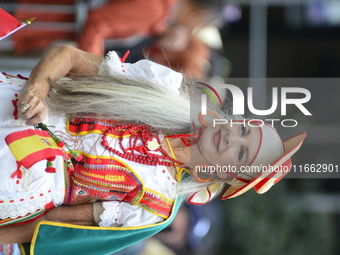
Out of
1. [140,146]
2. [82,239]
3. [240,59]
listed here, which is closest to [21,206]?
[82,239]

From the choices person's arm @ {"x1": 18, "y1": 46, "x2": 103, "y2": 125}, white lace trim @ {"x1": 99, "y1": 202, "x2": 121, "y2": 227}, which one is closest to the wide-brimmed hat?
white lace trim @ {"x1": 99, "y1": 202, "x2": 121, "y2": 227}

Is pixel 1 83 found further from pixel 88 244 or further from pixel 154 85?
pixel 88 244

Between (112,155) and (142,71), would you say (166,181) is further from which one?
(142,71)

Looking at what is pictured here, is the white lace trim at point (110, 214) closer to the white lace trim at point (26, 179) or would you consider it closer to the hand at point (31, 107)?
the white lace trim at point (26, 179)

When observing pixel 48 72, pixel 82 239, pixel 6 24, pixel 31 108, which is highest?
pixel 6 24

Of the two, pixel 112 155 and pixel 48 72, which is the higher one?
pixel 48 72

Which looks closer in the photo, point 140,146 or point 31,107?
point 31,107

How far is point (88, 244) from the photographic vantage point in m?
1.26

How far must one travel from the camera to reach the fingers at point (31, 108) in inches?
40.8

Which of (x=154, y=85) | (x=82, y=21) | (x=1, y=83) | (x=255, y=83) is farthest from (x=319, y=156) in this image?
(x=1, y=83)

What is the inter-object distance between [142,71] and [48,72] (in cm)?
28

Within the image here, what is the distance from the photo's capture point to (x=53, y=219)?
124cm

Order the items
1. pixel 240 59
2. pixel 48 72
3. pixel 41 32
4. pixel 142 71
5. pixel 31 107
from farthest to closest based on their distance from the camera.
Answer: pixel 240 59 → pixel 41 32 → pixel 142 71 → pixel 48 72 → pixel 31 107

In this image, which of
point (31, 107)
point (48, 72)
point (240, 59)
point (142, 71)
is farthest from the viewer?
point (240, 59)
